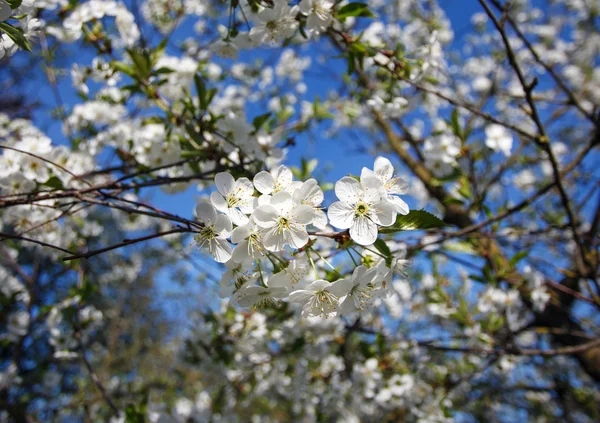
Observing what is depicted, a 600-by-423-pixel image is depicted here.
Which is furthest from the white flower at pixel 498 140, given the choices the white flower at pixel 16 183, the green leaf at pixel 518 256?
the white flower at pixel 16 183

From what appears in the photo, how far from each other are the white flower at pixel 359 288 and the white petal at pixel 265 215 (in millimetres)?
239

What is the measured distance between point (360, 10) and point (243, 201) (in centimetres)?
90

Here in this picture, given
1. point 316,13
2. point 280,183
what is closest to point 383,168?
point 280,183

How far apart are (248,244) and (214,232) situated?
0.09m

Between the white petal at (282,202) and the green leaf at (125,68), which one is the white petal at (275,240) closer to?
the white petal at (282,202)

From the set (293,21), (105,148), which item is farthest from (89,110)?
(293,21)

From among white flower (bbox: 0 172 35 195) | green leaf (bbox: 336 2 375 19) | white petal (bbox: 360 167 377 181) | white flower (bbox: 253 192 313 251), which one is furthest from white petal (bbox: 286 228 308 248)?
white flower (bbox: 0 172 35 195)

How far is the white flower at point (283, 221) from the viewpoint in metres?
0.94

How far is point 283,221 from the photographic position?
956 mm

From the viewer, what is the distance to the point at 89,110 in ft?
7.73

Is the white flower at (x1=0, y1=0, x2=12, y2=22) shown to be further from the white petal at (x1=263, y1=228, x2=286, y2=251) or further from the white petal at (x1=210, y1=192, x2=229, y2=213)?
the white petal at (x1=263, y1=228, x2=286, y2=251)

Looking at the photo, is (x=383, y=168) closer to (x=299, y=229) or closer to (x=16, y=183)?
(x=299, y=229)

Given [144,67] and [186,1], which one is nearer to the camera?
[144,67]

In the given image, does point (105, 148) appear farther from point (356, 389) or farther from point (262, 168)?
point (356, 389)
